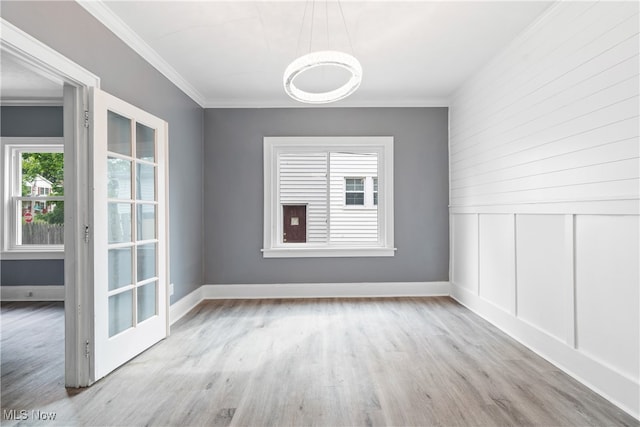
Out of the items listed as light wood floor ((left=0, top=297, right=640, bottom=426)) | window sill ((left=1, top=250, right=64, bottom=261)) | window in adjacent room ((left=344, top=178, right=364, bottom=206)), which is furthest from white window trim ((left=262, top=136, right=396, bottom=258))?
window sill ((left=1, top=250, right=64, bottom=261))

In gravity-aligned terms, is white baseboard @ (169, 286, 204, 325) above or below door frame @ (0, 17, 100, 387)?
below

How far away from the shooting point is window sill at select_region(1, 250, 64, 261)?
4691mm

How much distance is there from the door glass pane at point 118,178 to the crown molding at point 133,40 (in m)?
1.03

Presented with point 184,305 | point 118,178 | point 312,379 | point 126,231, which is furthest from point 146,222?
point 312,379

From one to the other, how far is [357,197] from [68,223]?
3.42m

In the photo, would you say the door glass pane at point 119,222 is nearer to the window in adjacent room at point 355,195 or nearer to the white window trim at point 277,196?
the white window trim at point 277,196

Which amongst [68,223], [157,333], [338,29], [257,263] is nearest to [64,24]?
[68,223]

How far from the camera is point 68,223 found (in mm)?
2361

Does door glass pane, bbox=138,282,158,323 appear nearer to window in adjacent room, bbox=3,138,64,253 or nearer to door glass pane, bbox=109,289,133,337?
door glass pane, bbox=109,289,133,337

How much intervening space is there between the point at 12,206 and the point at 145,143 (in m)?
3.18

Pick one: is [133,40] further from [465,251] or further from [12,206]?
[465,251]

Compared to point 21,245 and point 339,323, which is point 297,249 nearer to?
point 339,323


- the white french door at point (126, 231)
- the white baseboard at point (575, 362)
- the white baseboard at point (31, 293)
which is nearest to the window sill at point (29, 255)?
the white baseboard at point (31, 293)

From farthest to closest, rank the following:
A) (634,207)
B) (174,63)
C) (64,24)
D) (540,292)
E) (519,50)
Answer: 1. (174,63)
2. (519,50)
3. (540,292)
4. (64,24)
5. (634,207)
